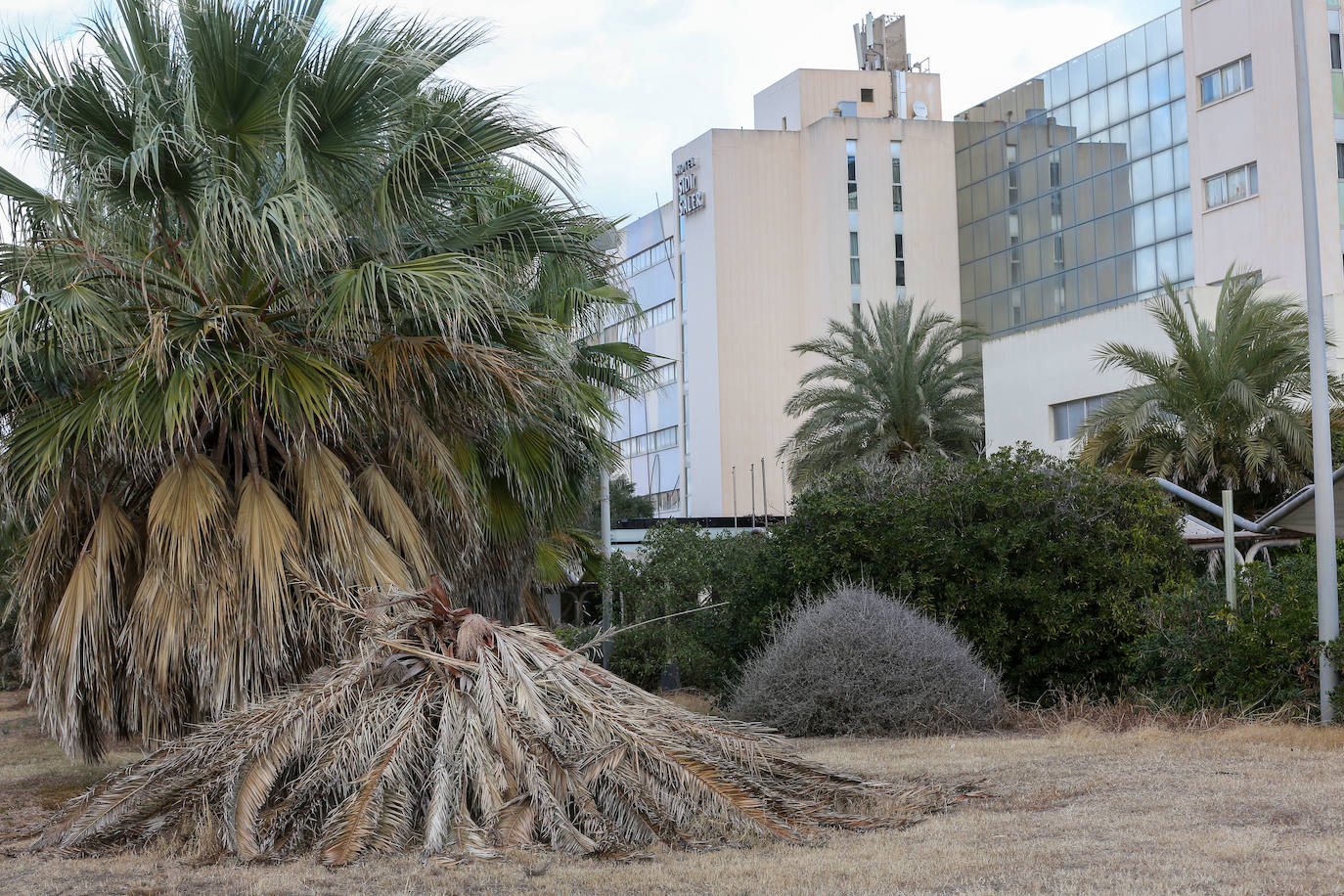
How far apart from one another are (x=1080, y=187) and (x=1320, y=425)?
41.7 m

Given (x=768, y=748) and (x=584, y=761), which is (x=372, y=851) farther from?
(x=768, y=748)

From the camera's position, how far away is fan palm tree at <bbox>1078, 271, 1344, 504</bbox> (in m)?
23.5

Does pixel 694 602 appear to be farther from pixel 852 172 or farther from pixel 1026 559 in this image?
pixel 852 172

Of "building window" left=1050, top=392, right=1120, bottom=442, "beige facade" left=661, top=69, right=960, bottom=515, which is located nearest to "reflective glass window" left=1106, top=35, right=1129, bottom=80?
"beige facade" left=661, top=69, right=960, bottom=515

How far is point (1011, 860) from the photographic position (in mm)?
6008

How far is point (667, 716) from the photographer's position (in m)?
7.38

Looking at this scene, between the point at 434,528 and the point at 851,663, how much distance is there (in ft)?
13.7

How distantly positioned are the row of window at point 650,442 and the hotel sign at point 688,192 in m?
12.0

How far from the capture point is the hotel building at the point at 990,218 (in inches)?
1439

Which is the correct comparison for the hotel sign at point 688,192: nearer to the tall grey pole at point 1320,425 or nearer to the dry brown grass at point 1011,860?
the tall grey pole at point 1320,425

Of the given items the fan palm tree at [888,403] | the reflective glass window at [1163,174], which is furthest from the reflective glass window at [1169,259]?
the fan palm tree at [888,403]

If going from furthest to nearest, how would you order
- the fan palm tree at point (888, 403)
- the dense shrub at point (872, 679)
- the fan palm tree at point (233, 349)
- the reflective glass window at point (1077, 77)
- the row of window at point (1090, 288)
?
the reflective glass window at point (1077, 77) < the row of window at point (1090, 288) < the fan palm tree at point (888, 403) < the dense shrub at point (872, 679) < the fan palm tree at point (233, 349)

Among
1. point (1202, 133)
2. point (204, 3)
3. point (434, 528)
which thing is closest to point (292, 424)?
point (434, 528)

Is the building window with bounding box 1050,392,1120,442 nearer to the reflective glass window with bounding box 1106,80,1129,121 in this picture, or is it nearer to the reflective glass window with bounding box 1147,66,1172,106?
the reflective glass window with bounding box 1147,66,1172,106
